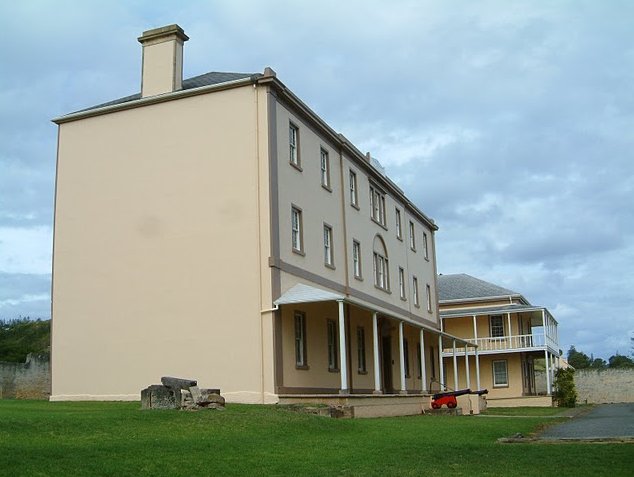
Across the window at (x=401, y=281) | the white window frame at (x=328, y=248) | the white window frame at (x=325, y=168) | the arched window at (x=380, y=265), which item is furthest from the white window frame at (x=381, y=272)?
the white window frame at (x=325, y=168)

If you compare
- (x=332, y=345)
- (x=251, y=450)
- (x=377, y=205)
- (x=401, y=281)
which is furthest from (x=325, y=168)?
(x=251, y=450)

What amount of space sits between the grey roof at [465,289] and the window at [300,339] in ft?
95.8

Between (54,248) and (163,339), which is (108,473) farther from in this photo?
(54,248)

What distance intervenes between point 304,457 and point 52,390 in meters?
16.9

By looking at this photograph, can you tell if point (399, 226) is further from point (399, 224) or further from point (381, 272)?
point (381, 272)

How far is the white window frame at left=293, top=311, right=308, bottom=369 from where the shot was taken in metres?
25.5

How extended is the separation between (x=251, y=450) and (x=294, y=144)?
16002 mm

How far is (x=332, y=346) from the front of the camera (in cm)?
2891

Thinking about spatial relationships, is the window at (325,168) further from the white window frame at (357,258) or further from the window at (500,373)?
the window at (500,373)

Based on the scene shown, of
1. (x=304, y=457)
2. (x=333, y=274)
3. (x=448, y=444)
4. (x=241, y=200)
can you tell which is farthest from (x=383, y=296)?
(x=304, y=457)

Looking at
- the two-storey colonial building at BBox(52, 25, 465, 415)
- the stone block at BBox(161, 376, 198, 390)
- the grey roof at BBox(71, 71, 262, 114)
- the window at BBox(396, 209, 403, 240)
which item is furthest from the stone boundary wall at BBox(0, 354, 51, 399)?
the window at BBox(396, 209, 403, 240)

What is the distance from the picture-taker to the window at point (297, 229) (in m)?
26.2

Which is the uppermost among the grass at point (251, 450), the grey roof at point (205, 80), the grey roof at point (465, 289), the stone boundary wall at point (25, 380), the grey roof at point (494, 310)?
the grey roof at point (205, 80)

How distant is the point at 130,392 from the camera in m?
24.9
